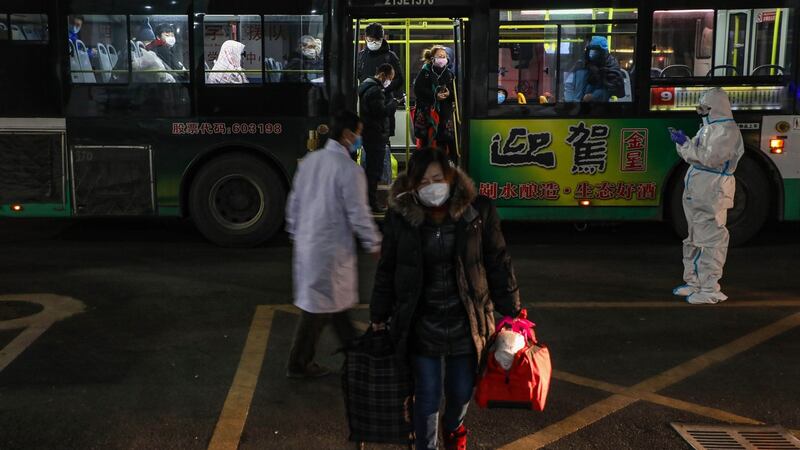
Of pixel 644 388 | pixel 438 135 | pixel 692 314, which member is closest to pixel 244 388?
pixel 644 388

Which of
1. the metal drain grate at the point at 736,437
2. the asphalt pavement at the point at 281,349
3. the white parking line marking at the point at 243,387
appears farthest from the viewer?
the asphalt pavement at the point at 281,349

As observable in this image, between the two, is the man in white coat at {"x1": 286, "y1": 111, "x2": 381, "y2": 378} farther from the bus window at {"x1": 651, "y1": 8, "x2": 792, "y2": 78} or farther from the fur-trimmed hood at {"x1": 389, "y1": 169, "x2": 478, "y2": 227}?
the bus window at {"x1": 651, "y1": 8, "x2": 792, "y2": 78}

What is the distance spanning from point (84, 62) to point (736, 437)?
7.58 m

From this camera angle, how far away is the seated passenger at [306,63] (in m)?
9.29

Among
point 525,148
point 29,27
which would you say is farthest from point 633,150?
point 29,27

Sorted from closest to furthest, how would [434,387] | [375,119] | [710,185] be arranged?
[434,387], [710,185], [375,119]

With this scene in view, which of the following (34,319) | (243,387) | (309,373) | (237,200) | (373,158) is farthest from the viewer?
(373,158)

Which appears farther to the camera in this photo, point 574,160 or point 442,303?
point 574,160

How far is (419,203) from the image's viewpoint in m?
3.68

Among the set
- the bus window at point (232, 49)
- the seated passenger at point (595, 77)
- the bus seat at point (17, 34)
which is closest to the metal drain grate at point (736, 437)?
the seated passenger at point (595, 77)

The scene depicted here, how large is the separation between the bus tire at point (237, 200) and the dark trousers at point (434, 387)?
6.04 metres

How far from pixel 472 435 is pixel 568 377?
114 cm

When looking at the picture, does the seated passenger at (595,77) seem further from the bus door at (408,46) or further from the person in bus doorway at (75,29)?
the person in bus doorway at (75,29)

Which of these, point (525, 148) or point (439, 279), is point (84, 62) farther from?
point (439, 279)
